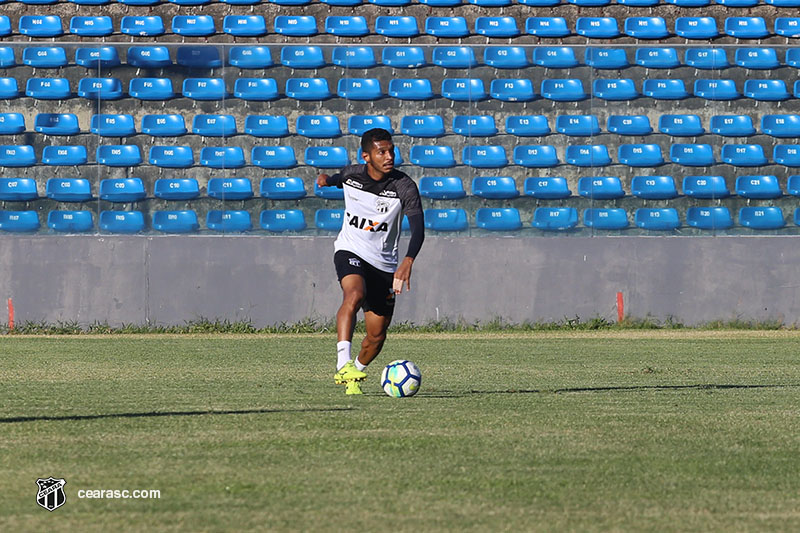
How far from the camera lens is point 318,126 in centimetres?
2041

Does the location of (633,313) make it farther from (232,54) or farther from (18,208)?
(18,208)

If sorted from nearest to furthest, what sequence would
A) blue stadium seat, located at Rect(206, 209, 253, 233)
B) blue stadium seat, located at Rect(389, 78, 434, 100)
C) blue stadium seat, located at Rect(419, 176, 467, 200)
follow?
blue stadium seat, located at Rect(206, 209, 253, 233)
blue stadium seat, located at Rect(419, 176, 467, 200)
blue stadium seat, located at Rect(389, 78, 434, 100)

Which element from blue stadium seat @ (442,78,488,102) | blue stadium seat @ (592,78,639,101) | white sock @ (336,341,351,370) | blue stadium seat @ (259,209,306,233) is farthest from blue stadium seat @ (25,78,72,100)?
white sock @ (336,341,351,370)

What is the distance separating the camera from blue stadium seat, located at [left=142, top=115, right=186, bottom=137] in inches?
797

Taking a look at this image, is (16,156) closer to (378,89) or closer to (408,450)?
(378,89)

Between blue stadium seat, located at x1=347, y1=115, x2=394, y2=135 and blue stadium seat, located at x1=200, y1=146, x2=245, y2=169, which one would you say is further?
blue stadium seat, located at x1=347, y1=115, x2=394, y2=135

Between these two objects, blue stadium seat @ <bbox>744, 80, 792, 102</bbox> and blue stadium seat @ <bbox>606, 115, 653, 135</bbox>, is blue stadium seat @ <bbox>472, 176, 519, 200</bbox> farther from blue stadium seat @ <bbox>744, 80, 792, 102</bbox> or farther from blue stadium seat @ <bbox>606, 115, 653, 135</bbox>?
blue stadium seat @ <bbox>744, 80, 792, 102</bbox>

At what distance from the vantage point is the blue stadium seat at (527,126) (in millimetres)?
20562

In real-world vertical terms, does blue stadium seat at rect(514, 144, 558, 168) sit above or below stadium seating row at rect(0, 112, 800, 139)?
below

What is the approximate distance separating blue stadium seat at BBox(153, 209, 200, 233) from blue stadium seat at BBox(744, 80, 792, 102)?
977 centimetres

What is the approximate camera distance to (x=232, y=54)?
20.3 meters

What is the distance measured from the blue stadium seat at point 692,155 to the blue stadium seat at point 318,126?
224 inches

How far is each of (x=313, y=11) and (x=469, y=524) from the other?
20388 millimetres

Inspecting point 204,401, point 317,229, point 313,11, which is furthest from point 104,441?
point 313,11
